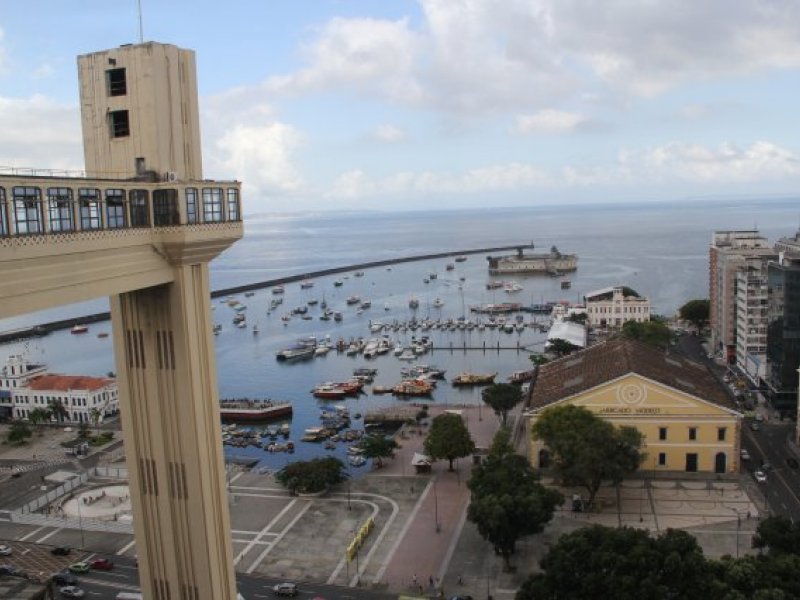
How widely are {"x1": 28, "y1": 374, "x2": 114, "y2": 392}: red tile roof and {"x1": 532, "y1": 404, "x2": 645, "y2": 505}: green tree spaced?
1678 inches

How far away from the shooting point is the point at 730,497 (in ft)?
133

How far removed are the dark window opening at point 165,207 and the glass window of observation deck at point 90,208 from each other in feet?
5.40

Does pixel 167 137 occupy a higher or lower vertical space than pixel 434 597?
higher

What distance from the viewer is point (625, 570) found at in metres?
24.3

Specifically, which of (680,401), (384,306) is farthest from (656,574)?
(384,306)

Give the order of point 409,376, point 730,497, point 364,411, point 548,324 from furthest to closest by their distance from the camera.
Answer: point 548,324, point 409,376, point 364,411, point 730,497

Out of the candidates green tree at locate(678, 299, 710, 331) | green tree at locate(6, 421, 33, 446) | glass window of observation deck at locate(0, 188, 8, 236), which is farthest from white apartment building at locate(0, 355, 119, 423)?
green tree at locate(678, 299, 710, 331)

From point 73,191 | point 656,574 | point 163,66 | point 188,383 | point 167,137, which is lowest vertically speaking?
point 656,574

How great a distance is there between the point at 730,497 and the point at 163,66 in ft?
121

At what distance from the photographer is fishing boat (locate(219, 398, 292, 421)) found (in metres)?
67.6

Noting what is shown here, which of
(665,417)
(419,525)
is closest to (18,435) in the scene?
(419,525)

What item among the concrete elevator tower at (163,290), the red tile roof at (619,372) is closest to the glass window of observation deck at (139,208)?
→ the concrete elevator tower at (163,290)

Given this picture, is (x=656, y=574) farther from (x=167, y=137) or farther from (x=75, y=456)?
(x=75, y=456)

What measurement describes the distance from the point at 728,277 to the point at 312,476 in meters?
50.9
